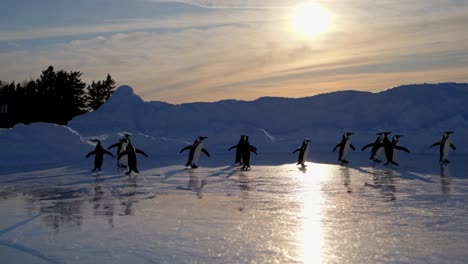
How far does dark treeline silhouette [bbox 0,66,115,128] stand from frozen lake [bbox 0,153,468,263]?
32691mm

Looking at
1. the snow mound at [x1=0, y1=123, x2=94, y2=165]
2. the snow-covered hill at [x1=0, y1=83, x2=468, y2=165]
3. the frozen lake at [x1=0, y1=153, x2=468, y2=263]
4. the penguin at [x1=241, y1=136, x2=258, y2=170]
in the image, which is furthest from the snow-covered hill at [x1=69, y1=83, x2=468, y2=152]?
the frozen lake at [x1=0, y1=153, x2=468, y2=263]

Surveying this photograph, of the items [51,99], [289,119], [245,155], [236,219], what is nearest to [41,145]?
[245,155]

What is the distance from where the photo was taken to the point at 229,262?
4234mm

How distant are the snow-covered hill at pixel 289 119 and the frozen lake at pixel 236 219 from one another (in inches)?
403

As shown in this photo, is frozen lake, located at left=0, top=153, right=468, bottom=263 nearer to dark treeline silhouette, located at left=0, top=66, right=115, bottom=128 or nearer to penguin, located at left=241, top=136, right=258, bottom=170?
penguin, located at left=241, top=136, right=258, bottom=170

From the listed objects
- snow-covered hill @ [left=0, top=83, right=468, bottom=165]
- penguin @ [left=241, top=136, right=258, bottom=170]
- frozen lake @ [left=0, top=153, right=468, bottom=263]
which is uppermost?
snow-covered hill @ [left=0, top=83, right=468, bottom=165]

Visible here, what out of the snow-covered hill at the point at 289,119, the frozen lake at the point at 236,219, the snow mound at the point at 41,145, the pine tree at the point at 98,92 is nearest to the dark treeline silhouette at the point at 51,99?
the pine tree at the point at 98,92

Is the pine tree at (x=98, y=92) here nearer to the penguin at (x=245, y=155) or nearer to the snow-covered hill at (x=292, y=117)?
the snow-covered hill at (x=292, y=117)

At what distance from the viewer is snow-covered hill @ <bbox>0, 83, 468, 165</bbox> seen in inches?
859

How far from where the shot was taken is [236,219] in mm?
6180

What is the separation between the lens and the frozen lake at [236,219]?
4.51 metres

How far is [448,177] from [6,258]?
8.96 m

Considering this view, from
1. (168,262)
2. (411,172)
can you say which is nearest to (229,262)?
(168,262)

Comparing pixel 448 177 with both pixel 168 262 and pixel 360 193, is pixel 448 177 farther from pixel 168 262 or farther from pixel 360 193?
pixel 168 262
